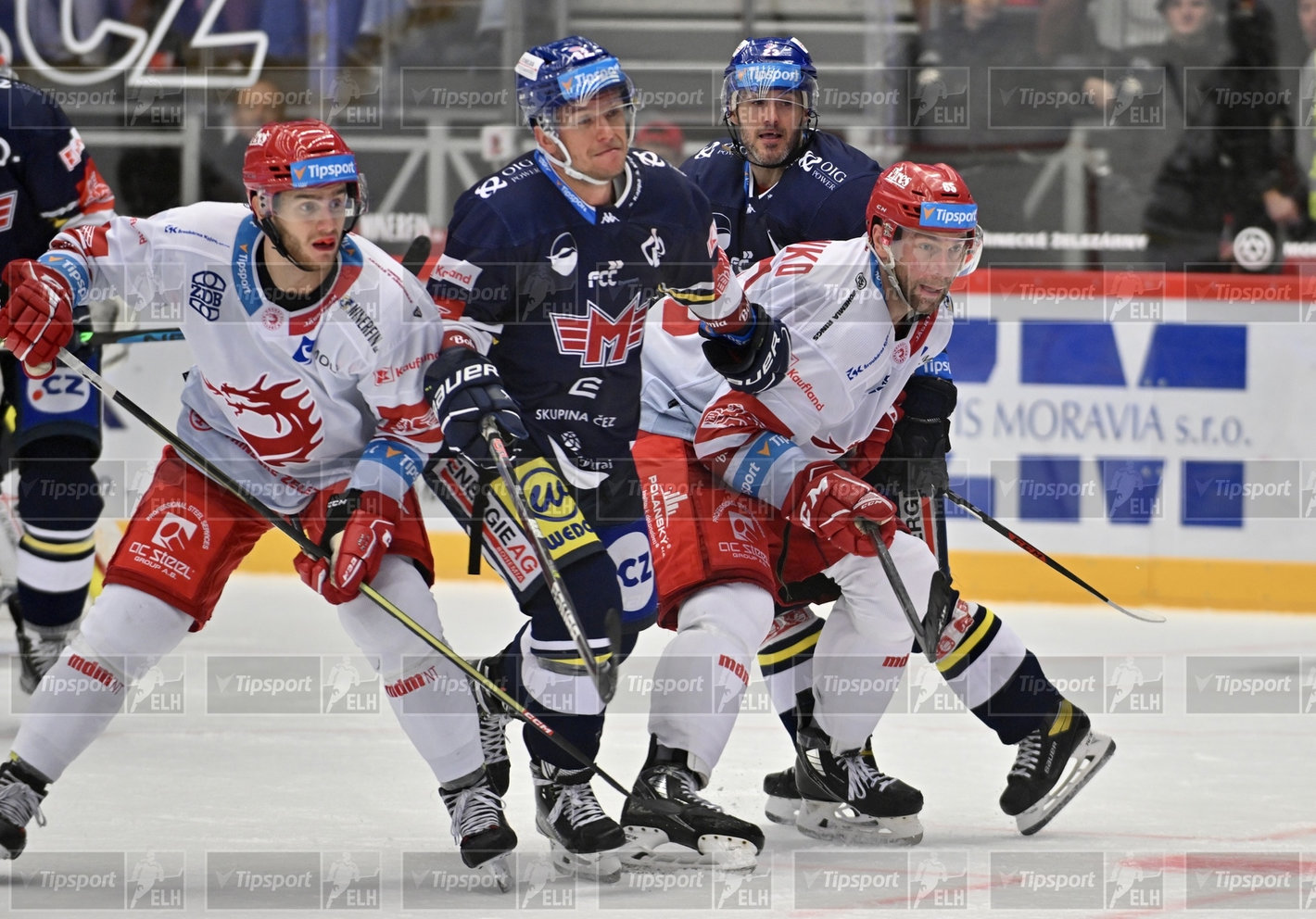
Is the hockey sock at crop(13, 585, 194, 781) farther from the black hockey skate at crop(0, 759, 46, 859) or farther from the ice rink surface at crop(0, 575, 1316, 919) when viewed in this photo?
the ice rink surface at crop(0, 575, 1316, 919)

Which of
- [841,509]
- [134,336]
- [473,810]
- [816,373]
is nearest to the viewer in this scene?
[473,810]

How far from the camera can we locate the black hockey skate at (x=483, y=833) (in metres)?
3.26

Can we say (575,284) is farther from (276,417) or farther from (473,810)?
(473,810)

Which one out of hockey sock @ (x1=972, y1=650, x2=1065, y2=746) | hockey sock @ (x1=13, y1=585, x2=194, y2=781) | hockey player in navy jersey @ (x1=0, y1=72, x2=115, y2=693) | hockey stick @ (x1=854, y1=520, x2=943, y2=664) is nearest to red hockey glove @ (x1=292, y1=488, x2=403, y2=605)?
hockey sock @ (x1=13, y1=585, x2=194, y2=781)

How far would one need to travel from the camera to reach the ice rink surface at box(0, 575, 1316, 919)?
3.19 metres

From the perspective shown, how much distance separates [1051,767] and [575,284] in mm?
1361

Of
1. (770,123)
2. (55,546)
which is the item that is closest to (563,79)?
(770,123)

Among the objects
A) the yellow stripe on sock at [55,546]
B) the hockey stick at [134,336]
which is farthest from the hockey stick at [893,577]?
the yellow stripe on sock at [55,546]

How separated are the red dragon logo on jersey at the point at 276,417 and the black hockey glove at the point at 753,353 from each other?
2.47ft

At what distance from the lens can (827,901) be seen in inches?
125

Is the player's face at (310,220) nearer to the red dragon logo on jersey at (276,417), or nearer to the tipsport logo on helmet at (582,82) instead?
the red dragon logo on jersey at (276,417)

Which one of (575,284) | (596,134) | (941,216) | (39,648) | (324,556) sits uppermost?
(596,134)

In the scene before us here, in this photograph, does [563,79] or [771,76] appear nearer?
[563,79]

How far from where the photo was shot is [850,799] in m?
3.79
